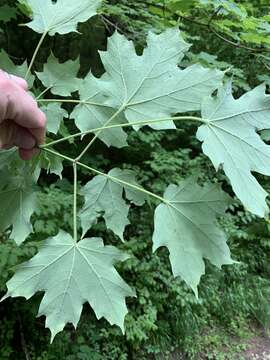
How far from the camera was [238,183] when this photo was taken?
0.82m

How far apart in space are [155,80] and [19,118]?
1.10 feet

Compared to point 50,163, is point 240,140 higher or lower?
higher

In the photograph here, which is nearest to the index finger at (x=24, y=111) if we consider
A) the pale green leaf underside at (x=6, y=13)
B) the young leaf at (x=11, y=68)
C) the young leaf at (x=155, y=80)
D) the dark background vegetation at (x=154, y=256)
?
the young leaf at (x=155, y=80)

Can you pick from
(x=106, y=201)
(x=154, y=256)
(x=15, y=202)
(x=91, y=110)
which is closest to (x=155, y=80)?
(x=91, y=110)

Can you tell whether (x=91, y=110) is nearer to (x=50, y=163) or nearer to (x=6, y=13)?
(x=50, y=163)

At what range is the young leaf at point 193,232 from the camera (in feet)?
2.84

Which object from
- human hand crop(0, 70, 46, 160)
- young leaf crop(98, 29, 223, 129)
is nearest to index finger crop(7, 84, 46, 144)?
human hand crop(0, 70, 46, 160)

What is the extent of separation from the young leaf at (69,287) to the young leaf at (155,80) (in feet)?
1.08

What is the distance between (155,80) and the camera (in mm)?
988

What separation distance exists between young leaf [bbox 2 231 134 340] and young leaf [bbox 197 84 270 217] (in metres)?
0.33

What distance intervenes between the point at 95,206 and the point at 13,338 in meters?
2.36

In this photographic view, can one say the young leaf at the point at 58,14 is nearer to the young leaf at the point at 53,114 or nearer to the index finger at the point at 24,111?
the young leaf at the point at 53,114

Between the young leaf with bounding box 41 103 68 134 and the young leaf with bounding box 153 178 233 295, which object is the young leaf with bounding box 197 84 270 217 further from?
the young leaf with bounding box 41 103 68 134

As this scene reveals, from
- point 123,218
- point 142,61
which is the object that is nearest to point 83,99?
point 142,61
